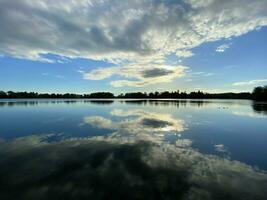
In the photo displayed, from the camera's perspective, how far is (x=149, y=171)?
8102mm

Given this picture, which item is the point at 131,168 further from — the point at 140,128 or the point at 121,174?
the point at 140,128

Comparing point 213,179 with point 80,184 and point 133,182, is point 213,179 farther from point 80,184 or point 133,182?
point 80,184

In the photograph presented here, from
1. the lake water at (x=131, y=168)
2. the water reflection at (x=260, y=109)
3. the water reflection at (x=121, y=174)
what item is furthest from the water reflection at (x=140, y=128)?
the water reflection at (x=260, y=109)

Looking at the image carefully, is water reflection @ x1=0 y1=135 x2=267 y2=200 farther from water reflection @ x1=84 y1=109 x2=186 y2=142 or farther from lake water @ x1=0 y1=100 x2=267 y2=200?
water reflection @ x1=84 y1=109 x2=186 y2=142

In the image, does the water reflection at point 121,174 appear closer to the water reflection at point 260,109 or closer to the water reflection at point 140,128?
the water reflection at point 140,128

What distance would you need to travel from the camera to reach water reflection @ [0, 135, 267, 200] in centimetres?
632

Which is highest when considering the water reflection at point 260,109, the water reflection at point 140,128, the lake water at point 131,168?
the water reflection at point 260,109

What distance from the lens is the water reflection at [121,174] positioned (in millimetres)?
6324

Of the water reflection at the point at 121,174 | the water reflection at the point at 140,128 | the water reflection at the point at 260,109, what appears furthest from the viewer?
the water reflection at the point at 260,109

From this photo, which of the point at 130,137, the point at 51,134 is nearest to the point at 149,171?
the point at 130,137

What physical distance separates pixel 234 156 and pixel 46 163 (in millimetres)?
10132

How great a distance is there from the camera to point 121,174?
773cm

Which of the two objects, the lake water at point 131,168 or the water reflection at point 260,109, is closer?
the lake water at point 131,168

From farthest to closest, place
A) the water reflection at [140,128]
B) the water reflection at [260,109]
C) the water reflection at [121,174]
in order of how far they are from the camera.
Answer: the water reflection at [260,109]
the water reflection at [140,128]
the water reflection at [121,174]
